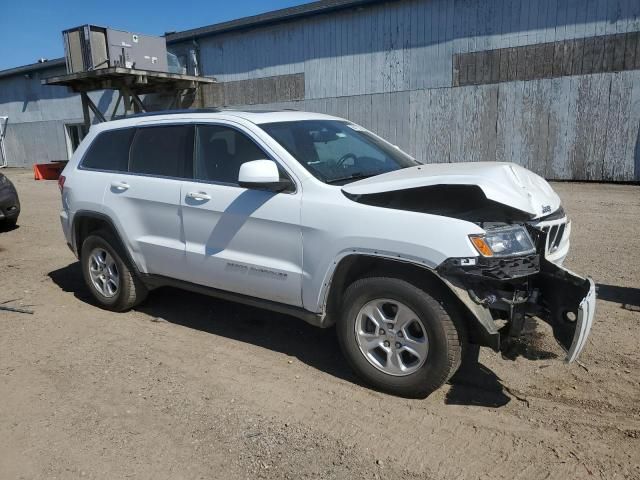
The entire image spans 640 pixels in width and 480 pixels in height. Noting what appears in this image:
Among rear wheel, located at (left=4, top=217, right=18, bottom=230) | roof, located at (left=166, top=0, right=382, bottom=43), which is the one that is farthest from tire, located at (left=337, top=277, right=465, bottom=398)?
roof, located at (left=166, top=0, right=382, bottom=43)

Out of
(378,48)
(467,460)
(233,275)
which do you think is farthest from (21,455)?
(378,48)

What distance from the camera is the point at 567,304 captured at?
3096 millimetres

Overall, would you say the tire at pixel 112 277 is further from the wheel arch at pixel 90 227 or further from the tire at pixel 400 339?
the tire at pixel 400 339

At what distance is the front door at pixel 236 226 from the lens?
3756mm

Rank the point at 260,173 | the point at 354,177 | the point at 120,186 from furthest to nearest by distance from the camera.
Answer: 1. the point at 120,186
2. the point at 354,177
3. the point at 260,173

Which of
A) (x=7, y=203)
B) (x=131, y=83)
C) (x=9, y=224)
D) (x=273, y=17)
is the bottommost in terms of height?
(x=9, y=224)

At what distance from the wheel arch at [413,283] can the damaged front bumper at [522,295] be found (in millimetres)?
12

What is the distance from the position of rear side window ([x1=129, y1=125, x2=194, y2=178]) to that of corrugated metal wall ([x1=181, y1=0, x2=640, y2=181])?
→ 1210cm

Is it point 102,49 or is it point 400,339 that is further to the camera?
point 102,49

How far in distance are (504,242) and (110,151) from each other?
3803 millimetres

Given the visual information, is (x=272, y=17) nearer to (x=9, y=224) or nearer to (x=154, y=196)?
(x=9, y=224)

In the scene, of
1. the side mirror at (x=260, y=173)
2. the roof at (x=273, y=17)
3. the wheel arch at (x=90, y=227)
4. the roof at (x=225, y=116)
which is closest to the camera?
the side mirror at (x=260, y=173)

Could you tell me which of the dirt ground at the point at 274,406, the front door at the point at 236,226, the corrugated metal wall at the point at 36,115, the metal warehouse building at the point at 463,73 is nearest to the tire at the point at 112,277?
the dirt ground at the point at 274,406

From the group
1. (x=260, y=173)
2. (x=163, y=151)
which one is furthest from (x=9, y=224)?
(x=260, y=173)
